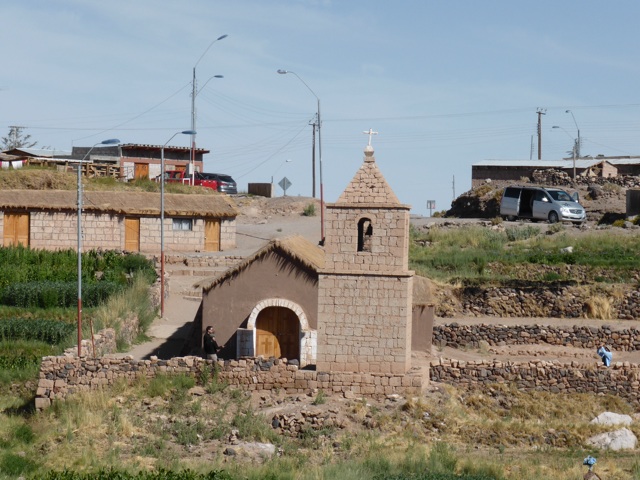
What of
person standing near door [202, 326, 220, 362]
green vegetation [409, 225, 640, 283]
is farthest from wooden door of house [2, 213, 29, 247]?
person standing near door [202, 326, 220, 362]

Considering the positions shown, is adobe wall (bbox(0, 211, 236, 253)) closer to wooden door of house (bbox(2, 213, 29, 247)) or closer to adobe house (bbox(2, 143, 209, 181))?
wooden door of house (bbox(2, 213, 29, 247))

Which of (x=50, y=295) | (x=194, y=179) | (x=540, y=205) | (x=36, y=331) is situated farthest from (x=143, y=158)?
(x=36, y=331)

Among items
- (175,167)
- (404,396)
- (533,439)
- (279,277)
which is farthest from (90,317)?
(175,167)

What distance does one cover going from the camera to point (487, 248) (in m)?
52.9

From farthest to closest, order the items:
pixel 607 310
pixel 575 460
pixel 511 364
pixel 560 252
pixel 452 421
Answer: pixel 560 252 → pixel 607 310 → pixel 511 364 → pixel 452 421 → pixel 575 460

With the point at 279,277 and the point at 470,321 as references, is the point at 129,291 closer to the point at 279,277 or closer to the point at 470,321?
the point at 279,277

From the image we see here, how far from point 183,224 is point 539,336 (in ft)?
60.5

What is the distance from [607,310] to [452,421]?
1588 cm

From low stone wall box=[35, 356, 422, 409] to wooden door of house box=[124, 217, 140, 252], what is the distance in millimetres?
21691

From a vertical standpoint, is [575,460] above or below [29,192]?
below

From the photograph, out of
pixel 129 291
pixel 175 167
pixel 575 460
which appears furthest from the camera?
pixel 175 167

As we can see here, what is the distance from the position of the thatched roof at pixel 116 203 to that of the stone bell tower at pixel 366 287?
21945mm

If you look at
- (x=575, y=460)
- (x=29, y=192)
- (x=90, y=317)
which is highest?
(x=29, y=192)

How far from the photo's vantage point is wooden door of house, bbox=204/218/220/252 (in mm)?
52844
